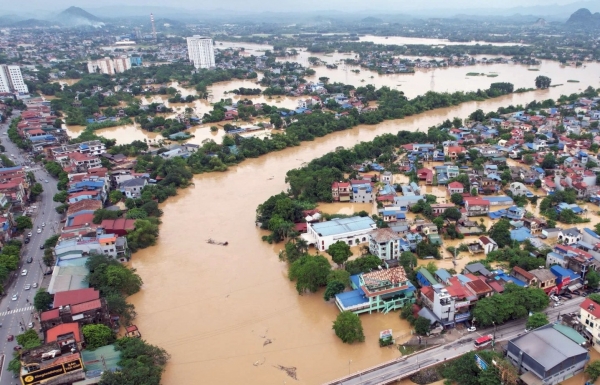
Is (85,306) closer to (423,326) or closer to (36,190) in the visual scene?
(423,326)

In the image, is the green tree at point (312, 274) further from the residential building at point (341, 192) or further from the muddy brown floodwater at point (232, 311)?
the residential building at point (341, 192)

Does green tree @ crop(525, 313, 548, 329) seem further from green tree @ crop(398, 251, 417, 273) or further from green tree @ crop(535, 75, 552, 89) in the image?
green tree @ crop(535, 75, 552, 89)

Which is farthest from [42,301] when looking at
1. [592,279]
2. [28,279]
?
[592,279]

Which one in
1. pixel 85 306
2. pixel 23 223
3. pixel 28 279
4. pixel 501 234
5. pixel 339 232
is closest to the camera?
pixel 85 306

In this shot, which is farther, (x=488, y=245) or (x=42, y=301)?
(x=488, y=245)

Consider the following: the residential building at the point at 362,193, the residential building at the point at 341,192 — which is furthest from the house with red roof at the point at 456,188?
the residential building at the point at 341,192

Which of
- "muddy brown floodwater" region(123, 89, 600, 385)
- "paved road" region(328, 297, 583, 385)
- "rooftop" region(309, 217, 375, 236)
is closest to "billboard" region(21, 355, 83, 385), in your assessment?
"muddy brown floodwater" region(123, 89, 600, 385)

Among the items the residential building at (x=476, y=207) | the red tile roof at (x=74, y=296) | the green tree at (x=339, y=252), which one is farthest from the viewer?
the residential building at (x=476, y=207)
